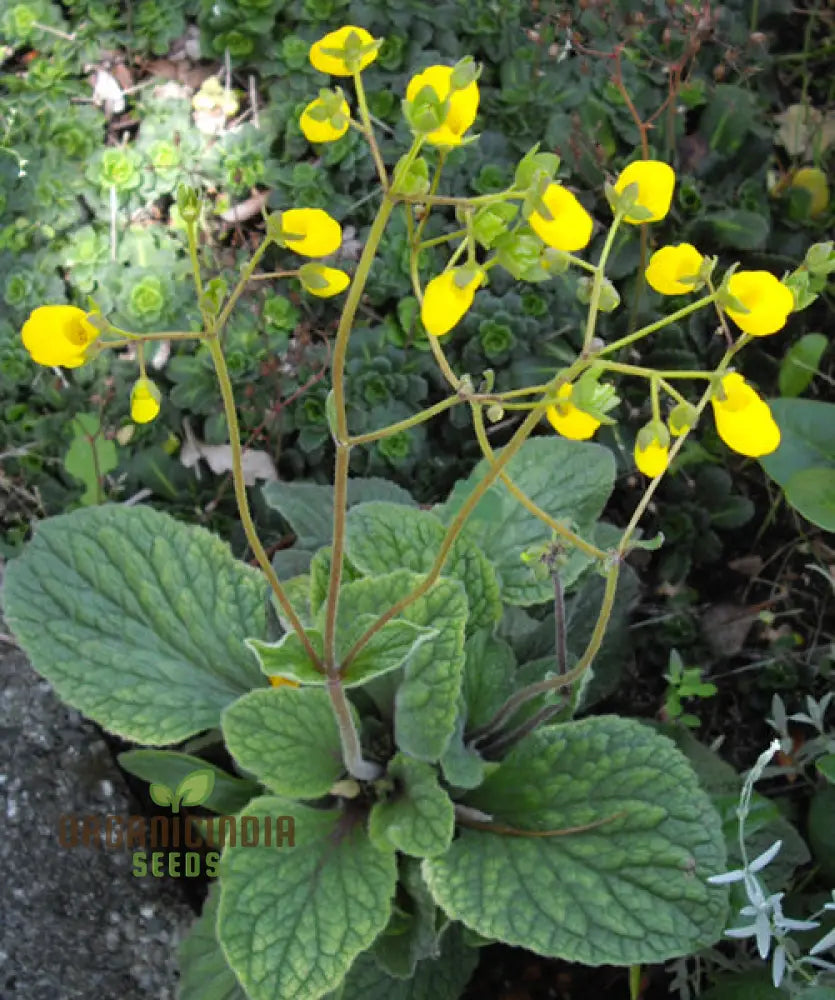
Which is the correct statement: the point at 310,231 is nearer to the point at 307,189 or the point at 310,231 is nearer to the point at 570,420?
the point at 570,420

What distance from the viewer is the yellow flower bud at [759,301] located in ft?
2.94

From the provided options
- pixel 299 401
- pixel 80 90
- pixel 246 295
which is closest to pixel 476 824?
pixel 299 401

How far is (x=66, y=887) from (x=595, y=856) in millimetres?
816

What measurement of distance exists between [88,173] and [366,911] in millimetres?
1588

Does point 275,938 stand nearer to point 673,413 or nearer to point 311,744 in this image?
point 311,744

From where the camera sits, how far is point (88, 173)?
2182 millimetres

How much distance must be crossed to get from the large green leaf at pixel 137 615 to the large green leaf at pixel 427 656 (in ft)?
0.77

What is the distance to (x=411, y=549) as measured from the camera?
1548mm

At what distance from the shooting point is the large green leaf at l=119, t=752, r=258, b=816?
145 cm

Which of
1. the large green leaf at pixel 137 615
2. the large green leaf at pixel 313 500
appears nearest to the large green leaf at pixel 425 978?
the large green leaf at pixel 137 615

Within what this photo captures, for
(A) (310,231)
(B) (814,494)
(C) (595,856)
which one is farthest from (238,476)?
(B) (814,494)

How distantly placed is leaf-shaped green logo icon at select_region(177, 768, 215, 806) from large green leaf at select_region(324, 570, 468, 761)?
29 cm

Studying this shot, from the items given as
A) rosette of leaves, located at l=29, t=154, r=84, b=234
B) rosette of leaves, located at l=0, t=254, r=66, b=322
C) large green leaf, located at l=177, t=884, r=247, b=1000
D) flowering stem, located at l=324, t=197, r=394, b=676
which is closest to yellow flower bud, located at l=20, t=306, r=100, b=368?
flowering stem, located at l=324, t=197, r=394, b=676

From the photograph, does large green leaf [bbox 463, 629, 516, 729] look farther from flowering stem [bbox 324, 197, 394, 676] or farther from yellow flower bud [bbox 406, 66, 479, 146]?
yellow flower bud [bbox 406, 66, 479, 146]
